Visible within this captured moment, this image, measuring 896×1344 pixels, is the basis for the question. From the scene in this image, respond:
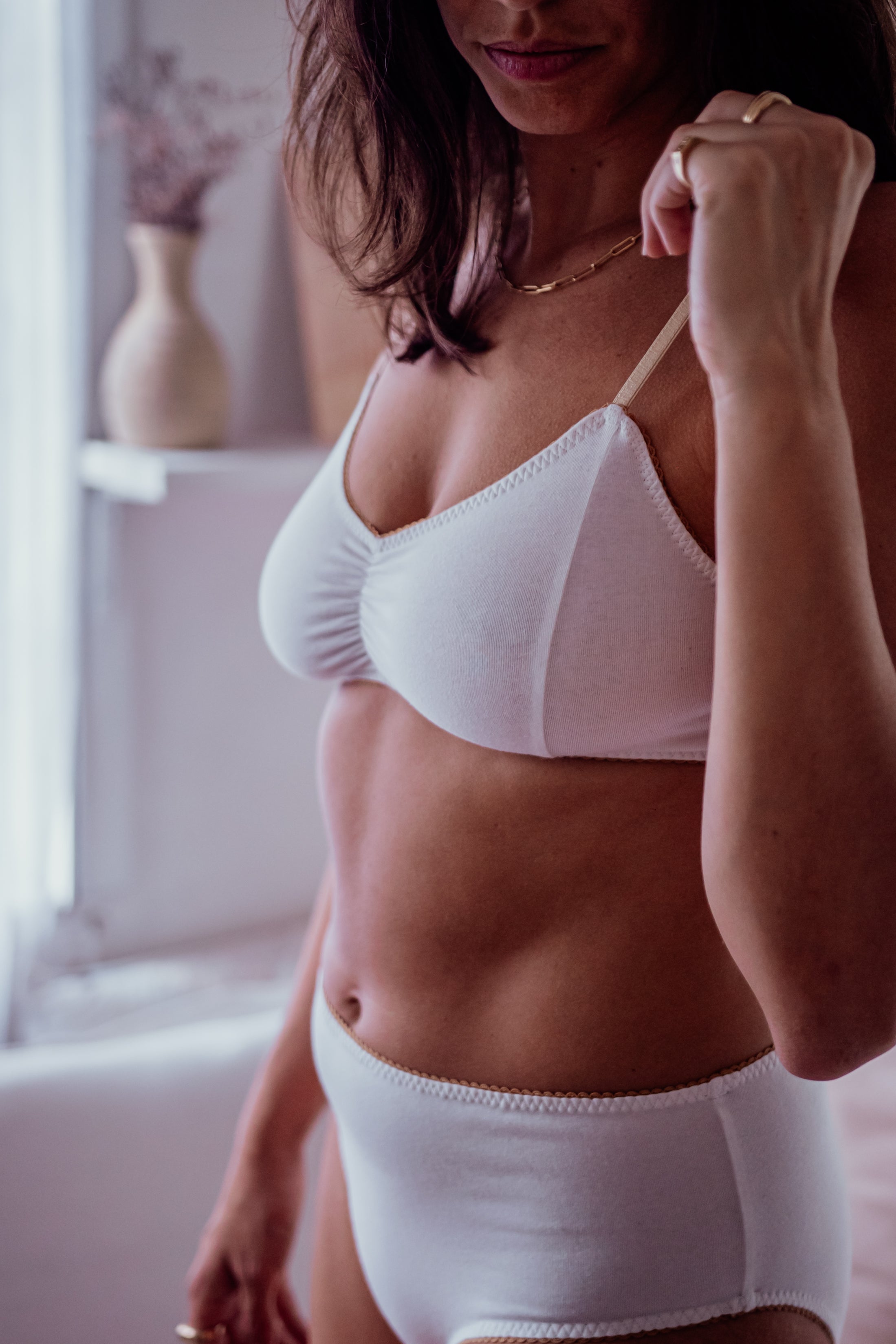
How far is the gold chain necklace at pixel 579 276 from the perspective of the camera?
0.74 metres

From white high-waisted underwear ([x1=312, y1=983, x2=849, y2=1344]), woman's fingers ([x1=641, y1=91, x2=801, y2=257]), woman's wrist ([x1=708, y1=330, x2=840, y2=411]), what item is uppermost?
woman's fingers ([x1=641, y1=91, x2=801, y2=257])

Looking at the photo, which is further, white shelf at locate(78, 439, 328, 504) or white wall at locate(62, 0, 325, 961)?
white wall at locate(62, 0, 325, 961)

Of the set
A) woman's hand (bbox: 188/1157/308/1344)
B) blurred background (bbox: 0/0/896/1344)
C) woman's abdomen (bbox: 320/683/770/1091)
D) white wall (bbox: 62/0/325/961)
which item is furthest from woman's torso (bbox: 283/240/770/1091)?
white wall (bbox: 62/0/325/961)

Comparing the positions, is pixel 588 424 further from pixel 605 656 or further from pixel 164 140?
pixel 164 140

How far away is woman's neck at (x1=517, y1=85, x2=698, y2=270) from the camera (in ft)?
2.40

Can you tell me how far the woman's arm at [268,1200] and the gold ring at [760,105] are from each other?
68cm

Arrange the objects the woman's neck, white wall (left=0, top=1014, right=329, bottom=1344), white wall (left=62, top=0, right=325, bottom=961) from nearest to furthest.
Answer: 1. the woman's neck
2. white wall (left=0, top=1014, right=329, bottom=1344)
3. white wall (left=62, top=0, right=325, bottom=961)

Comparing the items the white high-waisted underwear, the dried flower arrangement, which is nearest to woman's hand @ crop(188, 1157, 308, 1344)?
the white high-waisted underwear

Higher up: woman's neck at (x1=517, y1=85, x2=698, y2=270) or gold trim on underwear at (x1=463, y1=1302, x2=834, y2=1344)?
woman's neck at (x1=517, y1=85, x2=698, y2=270)

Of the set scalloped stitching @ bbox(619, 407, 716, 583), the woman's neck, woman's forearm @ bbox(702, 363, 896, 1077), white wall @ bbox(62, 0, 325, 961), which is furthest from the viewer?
white wall @ bbox(62, 0, 325, 961)

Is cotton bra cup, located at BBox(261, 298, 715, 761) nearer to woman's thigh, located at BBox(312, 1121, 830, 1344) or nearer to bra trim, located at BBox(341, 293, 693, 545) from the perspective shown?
bra trim, located at BBox(341, 293, 693, 545)

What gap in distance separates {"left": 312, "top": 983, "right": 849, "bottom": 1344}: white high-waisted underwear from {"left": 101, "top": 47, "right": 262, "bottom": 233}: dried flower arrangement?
1.40 metres

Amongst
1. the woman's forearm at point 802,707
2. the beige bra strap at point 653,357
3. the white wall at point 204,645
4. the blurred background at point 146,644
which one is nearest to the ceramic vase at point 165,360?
the blurred background at point 146,644

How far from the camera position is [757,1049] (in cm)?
72
